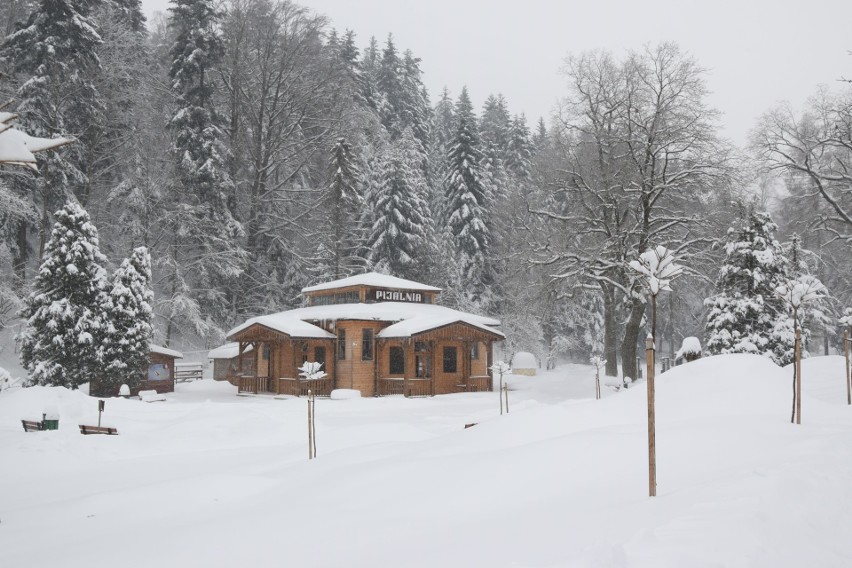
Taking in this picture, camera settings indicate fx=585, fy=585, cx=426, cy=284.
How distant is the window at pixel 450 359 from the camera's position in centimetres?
3149

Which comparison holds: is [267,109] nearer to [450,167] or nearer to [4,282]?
[450,167]

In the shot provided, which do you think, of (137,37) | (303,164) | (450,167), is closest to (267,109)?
(303,164)

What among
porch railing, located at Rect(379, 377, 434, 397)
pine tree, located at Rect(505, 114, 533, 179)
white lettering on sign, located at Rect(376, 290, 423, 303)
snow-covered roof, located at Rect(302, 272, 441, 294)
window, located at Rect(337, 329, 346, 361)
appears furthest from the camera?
pine tree, located at Rect(505, 114, 533, 179)

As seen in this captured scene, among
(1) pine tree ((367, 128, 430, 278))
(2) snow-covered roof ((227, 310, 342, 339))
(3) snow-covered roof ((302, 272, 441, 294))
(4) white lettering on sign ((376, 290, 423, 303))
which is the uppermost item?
(1) pine tree ((367, 128, 430, 278))

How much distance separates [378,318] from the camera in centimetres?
2961

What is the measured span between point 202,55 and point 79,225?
16.9 meters

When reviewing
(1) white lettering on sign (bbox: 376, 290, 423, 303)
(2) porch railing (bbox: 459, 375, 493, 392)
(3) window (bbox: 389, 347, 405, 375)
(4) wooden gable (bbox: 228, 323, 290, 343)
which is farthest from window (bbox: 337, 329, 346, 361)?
(2) porch railing (bbox: 459, 375, 493, 392)

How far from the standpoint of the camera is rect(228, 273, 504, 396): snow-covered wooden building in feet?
96.4

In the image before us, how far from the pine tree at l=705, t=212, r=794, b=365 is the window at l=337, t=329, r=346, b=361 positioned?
17.3 metres

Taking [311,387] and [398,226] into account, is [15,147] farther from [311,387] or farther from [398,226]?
[398,226]

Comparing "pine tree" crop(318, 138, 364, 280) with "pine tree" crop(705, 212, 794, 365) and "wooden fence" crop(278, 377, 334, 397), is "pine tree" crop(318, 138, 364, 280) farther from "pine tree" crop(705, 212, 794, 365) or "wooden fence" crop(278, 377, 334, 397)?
"pine tree" crop(705, 212, 794, 365)

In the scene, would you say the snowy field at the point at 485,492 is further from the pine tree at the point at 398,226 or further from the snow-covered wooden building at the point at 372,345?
the pine tree at the point at 398,226

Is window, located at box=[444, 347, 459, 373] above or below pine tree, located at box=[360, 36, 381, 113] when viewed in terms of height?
below

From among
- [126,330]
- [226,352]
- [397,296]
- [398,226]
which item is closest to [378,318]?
[397,296]
